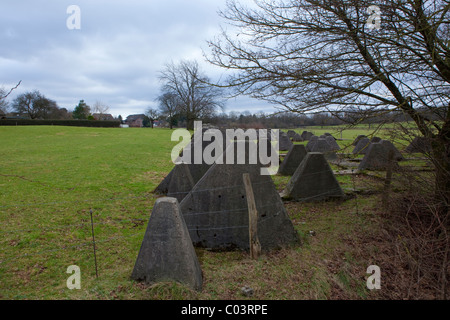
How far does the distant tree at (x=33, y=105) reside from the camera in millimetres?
52625

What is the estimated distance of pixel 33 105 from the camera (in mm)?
54000

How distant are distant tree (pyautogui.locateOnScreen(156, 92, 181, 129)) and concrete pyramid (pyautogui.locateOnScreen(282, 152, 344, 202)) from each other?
2068 inches

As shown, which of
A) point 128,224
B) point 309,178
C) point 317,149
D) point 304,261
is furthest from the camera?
point 317,149

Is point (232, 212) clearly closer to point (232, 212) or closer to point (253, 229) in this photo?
point (232, 212)

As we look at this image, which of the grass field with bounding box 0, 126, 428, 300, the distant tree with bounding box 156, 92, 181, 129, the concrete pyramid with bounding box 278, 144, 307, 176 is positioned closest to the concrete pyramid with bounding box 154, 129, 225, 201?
the grass field with bounding box 0, 126, 428, 300

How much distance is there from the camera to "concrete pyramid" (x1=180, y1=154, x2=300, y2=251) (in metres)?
5.46

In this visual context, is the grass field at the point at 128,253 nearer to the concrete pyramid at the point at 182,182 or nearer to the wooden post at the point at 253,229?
the wooden post at the point at 253,229

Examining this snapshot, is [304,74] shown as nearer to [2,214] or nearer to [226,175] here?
[226,175]

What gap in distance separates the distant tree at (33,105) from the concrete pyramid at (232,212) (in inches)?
2409

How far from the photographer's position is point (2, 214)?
7.30m

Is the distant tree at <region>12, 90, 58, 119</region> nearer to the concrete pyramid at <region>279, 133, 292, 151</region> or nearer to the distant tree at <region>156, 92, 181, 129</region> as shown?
the distant tree at <region>156, 92, 181, 129</region>

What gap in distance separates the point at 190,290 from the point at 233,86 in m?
4.33

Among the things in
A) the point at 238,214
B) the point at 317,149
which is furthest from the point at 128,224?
the point at 317,149

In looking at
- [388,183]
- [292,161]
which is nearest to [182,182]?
[388,183]
